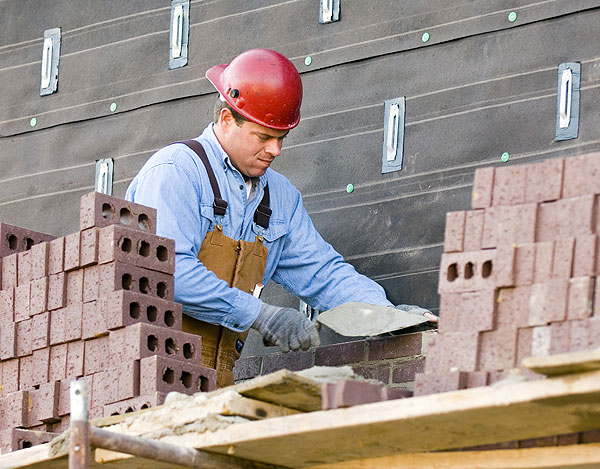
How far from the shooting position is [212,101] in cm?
920

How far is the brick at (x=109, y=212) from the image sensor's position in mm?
6945

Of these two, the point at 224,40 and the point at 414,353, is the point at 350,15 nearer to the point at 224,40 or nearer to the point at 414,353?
the point at 224,40

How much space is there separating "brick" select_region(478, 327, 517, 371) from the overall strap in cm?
230

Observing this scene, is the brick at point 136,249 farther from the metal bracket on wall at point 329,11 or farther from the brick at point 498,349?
the metal bracket on wall at point 329,11

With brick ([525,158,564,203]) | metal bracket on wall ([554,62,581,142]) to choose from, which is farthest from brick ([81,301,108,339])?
metal bracket on wall ([554,62,581,142])

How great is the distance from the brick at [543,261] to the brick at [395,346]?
222 centimetres

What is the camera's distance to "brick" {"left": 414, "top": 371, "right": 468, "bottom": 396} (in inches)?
219

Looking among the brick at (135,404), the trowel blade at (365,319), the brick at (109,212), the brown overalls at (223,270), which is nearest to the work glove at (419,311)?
the trowel blade at (365,319)

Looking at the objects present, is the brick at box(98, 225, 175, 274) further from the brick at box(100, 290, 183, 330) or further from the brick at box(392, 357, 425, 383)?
the brick at box(392, 357, 425, 383)

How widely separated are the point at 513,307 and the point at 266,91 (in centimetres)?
252

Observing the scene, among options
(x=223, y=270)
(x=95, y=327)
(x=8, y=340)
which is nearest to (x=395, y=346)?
(x=223, y=270)

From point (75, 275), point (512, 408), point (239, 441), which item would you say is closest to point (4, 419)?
point (75, 275)

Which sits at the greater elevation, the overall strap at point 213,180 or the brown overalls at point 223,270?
the overall strap at point 213,180

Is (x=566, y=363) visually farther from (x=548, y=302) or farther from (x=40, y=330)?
(x=40, y=330)
